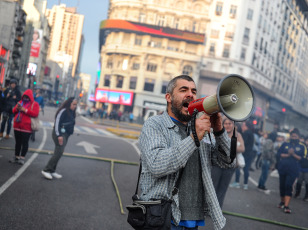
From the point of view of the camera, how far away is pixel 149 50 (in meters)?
50.9

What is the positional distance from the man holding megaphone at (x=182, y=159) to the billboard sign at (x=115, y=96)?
48.9 metres

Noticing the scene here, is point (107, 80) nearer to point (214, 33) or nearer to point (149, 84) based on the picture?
point (149, 84)

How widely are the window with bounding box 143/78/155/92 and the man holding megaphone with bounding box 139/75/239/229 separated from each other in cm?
4877

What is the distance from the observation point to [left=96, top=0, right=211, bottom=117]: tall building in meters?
51.0

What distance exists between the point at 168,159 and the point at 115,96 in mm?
50905

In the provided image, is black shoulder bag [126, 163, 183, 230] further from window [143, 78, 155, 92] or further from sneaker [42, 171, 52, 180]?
window [143, 78, 155, 92]

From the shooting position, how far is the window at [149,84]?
168 feet

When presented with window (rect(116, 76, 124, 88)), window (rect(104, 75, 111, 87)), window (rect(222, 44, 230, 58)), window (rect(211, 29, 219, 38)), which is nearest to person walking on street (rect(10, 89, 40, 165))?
window (rect(116, 76, 124, 88))

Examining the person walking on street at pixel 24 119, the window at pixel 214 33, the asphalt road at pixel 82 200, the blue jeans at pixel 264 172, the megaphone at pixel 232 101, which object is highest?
the window at pixel 214 33

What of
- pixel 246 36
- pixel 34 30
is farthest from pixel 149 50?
pixel 34 30

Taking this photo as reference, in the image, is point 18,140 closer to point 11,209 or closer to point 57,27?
point 11,209

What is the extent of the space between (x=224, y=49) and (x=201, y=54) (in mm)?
Result: 3686

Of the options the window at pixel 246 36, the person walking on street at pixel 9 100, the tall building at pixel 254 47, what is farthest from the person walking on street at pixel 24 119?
the window at pixel 246 36

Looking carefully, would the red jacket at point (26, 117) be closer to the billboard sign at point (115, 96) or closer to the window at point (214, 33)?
the billboard sign at point (115, 96)
